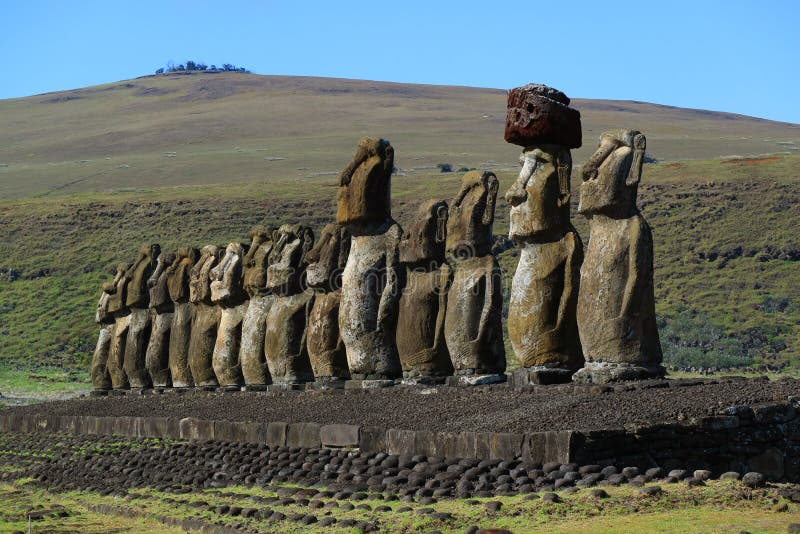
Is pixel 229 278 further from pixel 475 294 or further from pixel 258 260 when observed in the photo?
pixel 475 294

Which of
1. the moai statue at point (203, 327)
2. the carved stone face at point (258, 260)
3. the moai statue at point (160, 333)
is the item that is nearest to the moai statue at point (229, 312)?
the moai statue at point (203, 327)

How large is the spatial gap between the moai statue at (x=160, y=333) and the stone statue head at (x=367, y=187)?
7.01 m

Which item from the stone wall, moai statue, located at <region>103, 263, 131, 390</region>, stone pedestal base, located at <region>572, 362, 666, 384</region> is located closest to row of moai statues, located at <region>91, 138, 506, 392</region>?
moai statue, located at <region>103, 263, 131, 390</region>

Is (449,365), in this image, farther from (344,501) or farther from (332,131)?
(332,131)

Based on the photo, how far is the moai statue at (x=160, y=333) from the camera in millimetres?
24578

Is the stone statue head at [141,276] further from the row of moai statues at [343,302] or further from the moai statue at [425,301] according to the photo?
the moai statue at [425,301]

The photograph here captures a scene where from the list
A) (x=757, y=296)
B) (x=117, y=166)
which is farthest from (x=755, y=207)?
(x=117, y=166)

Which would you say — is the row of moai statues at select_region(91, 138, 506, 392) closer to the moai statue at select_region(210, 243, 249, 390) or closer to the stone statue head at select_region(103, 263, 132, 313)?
the moai statue at select_region(210, 243, 249, 390)

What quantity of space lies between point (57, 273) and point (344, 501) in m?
44.5

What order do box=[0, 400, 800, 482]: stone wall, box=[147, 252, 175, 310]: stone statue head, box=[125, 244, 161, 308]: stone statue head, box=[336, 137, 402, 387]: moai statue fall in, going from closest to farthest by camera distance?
box=[0, 400, 800, 482]: stone wall, box=[336, 137, 402, 387]: moai statue, box=[147, 252, 175, 310]: stone statue head, box=[125, 244, 161, 308]: stone statue head

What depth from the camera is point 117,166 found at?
8900cm

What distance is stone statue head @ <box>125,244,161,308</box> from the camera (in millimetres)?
25766

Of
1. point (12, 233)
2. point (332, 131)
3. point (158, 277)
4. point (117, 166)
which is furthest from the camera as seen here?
point (332, 131)

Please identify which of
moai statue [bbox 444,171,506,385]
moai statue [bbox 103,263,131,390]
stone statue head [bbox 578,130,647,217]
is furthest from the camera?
moai statue [bbox 103,263,131,390]
